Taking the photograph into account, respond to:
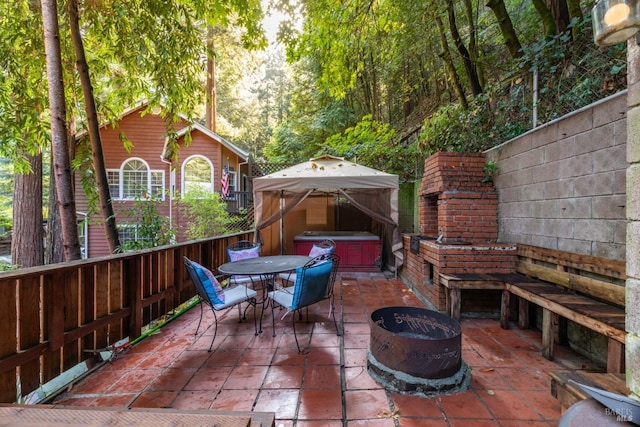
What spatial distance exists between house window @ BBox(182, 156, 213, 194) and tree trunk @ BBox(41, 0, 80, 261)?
682 centimetres

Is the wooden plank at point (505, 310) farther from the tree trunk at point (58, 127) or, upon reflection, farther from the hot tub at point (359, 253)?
the tree trunk at point (58, 127)

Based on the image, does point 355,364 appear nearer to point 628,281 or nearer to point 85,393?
point 628,281

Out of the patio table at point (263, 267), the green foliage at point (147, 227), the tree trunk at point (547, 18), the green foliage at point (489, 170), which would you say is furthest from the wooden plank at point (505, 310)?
the green foliage at point (147, 227)

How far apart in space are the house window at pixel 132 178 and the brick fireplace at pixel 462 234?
371 inches

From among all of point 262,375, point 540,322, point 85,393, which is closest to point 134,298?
point 85,393

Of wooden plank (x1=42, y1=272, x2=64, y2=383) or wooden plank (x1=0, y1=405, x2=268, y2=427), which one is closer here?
wooden plank (x1=0, y1=405, x2=268, y2=427)

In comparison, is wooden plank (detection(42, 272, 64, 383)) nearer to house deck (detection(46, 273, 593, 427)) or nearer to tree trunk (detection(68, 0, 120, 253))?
house deck (detection(46, 273, 593, 427))

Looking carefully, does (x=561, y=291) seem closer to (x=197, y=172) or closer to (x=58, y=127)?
(x=58, y=127)

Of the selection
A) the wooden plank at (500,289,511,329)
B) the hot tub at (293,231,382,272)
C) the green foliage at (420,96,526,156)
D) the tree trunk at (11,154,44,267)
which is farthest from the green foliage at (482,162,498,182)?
the tree trunk at (11,154,44,267)

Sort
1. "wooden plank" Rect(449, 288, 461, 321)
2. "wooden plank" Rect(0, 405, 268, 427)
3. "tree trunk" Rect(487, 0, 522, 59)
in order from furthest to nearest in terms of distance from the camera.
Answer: "tree trunk" Rect(487, 0, 522, 59) < "wooden plank" Rect(449, 288, 461, 321) < "wooden plank" Rect(0, 405, 268, 427)

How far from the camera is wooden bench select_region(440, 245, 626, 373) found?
183 cm

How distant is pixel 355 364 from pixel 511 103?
146 inches

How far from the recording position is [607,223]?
2.15 meters

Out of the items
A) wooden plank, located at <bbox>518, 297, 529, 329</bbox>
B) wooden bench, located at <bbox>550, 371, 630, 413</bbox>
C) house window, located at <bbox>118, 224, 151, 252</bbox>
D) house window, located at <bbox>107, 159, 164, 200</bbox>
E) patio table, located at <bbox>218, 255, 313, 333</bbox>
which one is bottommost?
wooden plank, located at <bbox>518, 297, 529, 329</bbox>
